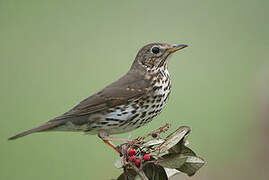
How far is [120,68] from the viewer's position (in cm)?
769

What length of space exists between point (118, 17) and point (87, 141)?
4.14 meters

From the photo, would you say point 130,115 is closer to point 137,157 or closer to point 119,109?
point 119,109

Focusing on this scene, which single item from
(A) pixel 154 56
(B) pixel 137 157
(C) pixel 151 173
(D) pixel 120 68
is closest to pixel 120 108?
(A) pixel 154 56

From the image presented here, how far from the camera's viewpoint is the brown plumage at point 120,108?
3.07 metres

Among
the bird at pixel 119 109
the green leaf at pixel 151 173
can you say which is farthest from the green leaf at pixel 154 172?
the bird at pixel 119 109

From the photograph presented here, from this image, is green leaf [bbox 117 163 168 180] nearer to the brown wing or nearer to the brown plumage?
the brown plumage

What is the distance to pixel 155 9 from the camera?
33.3 ft

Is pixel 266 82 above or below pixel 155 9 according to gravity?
below

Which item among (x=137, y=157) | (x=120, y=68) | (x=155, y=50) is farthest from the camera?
(x=120, y=68)

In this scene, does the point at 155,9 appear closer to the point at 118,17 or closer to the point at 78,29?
the point at 118,17

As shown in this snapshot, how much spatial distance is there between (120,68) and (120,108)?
15.0 feet

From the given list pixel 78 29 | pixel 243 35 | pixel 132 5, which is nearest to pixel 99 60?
pixel 78 29

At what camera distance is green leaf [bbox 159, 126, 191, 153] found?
1980mm

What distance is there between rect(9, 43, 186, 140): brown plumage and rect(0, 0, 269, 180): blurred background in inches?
44.9
